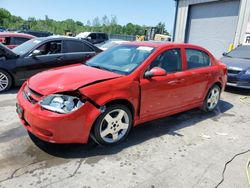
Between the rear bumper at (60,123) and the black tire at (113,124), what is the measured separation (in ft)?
0.45

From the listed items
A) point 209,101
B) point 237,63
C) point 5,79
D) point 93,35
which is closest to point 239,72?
point 237,63

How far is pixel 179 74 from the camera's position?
436cm

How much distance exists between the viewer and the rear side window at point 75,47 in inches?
294

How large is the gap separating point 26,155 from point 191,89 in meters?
3.02

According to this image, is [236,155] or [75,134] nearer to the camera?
[75,134]

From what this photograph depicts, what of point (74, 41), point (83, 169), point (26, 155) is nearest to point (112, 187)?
point (83, 169)

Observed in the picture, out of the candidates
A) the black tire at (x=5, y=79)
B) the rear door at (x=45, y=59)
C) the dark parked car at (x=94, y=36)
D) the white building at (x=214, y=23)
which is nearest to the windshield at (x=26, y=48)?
the rear door at (x=45, y=59)

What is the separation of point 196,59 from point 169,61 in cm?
89

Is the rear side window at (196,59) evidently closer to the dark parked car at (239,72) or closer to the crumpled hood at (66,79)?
the crumpled hood at (66,79)

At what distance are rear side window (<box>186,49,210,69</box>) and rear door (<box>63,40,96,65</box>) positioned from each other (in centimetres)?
384

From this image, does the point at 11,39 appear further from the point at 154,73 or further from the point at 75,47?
the point at 154,73

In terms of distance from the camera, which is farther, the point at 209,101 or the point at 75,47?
the point at 75,47

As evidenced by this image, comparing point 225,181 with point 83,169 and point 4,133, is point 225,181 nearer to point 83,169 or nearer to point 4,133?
point 83,169

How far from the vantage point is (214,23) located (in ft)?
47.5
